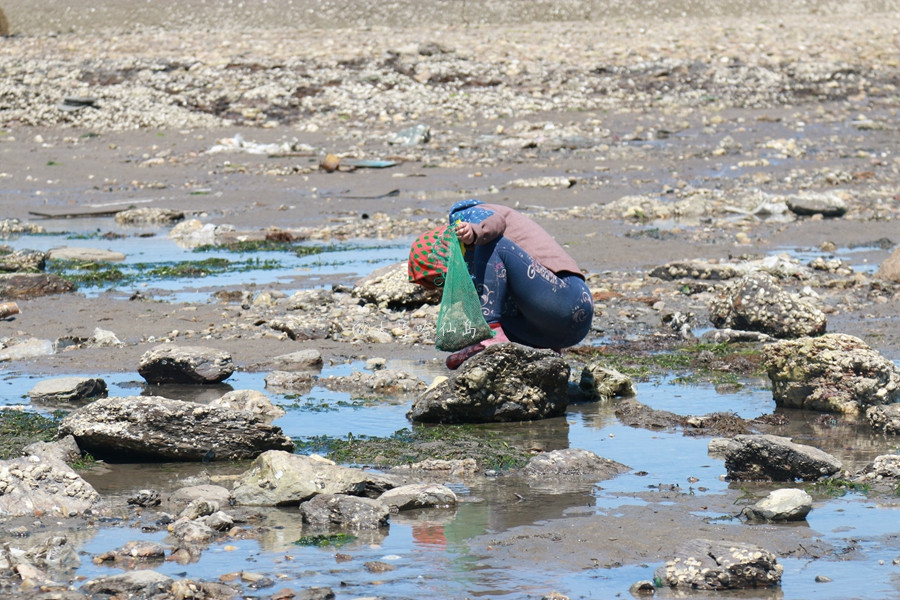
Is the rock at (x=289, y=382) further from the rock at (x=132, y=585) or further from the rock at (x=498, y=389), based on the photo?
the rock at (x=132, y=585)

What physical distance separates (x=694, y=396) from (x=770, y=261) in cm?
388

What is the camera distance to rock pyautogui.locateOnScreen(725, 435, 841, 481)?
502 centimetres

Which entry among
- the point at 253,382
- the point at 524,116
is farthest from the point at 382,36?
the point at 253,382

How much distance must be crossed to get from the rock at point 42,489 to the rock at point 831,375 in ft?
10.4

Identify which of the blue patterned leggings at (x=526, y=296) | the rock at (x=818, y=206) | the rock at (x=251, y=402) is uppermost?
the blue patterned leggings at (x=526, y=296)

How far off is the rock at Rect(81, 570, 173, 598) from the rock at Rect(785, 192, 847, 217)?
35.2ft

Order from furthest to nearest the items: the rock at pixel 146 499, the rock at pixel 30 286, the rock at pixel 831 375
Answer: the rock at pixel 30 286 → the rock at pixel 831 375 → the rock at pixel 146 499

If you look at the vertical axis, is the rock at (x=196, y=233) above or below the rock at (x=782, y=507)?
below

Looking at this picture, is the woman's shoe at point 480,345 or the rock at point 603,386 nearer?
the woman's shoe at point 480,345

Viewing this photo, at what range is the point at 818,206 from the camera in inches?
533

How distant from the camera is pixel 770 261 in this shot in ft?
33.7

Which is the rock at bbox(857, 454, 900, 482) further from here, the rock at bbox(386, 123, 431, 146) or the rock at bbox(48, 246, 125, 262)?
the rock at bbox(386, 123, 431, 146)

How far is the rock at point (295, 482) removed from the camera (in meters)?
4.83

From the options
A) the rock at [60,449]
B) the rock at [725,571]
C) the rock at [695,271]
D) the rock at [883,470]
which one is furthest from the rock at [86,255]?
the rock at [725,571]
